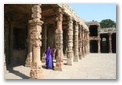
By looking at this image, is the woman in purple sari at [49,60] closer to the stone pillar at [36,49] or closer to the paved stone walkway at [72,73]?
the paved stone walkway at [72,73]

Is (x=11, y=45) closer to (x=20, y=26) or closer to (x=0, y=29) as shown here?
(x=20, y=26)

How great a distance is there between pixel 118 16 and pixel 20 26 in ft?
24.9

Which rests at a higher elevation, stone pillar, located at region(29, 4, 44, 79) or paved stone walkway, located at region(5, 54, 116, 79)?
stone pillar, located at region(29, 4, 44, 79)

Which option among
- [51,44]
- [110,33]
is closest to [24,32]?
[51,44]

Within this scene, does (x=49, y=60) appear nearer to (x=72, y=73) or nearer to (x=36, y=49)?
(x=72, y=73)

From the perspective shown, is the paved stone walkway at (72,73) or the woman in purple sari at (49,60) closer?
the paved stone walkway at (72,73)

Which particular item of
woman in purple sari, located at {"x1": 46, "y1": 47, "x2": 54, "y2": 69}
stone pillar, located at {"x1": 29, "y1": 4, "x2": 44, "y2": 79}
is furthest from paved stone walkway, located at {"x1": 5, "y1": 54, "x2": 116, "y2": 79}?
stone pillar, located at {"x1": 29, "y1": 4, "x2": 44, "y2": 79}

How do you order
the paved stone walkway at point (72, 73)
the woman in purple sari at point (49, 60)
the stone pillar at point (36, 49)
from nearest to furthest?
the stone pillar at point (36, 49) → the paved stone walkway at point (72, 73) → the woman in purple sari at point (49, 60)

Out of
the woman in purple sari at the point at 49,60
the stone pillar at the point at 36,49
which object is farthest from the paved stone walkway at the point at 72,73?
the stone pillar at the point at 36,49

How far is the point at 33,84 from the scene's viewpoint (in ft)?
19.6

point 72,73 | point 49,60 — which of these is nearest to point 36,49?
point 72,73

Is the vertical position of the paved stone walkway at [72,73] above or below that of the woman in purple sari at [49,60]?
below

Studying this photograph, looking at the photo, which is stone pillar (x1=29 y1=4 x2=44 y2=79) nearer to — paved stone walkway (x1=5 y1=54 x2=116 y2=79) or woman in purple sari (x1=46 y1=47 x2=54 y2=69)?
paved stone walkway (x1=5 y1=54 x2=116 y2=79)

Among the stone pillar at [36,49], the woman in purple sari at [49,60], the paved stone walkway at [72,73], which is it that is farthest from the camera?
the woman in purple sari at [49,60]
